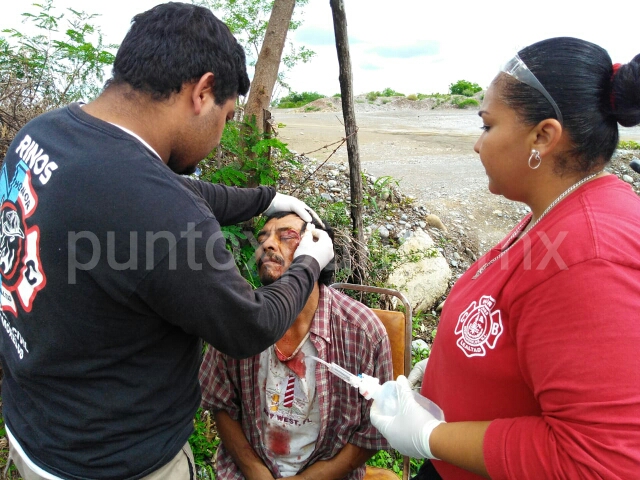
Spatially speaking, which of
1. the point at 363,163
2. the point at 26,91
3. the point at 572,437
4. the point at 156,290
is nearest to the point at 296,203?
the point at 156,290

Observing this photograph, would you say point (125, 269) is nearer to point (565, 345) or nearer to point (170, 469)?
point (170, 469)

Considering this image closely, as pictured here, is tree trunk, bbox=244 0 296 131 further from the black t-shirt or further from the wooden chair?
the black t-shirt

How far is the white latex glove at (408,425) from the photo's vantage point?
4.38ft

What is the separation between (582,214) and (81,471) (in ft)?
5.12

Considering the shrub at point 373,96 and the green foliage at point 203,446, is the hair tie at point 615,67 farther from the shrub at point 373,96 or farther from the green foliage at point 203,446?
the shrub at point 373,96

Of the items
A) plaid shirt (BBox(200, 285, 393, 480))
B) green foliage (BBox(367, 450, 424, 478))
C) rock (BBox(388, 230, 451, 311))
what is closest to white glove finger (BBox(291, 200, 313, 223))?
plaid shirt (BBox(200, 285, 393, 480))

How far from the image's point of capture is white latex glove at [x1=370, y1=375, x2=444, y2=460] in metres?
1.34

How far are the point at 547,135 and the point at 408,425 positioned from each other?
3.01 ft

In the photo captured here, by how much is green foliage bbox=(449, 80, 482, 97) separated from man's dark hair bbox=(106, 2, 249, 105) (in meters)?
26.0

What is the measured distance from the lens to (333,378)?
1953 millimetres

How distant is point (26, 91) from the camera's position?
13.0 ft

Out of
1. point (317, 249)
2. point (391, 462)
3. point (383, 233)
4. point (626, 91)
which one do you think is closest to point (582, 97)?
point (626, 91)

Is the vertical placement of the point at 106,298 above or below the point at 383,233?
above

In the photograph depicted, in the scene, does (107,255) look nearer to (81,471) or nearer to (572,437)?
(81,471)
